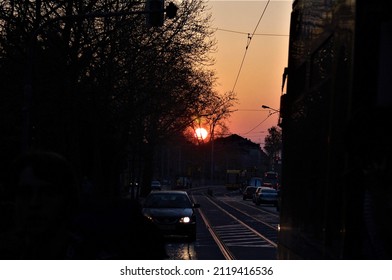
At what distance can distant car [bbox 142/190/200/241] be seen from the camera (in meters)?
Result: 24.1

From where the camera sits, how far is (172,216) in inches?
953

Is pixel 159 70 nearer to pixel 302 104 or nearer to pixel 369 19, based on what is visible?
pixel 302 104

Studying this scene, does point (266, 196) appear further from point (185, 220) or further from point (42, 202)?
point (42, 202)

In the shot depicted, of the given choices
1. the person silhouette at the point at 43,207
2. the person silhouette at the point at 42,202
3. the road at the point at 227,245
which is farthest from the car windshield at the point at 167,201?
the person silhouette at the point at 42,202

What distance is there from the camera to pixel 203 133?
92438mm

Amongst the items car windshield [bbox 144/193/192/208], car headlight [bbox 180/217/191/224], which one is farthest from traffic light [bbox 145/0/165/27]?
car windshield [bbox 144/193/192/208]

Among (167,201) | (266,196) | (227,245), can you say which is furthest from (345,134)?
(266,196)

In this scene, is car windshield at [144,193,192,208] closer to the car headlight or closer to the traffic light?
the car headlight

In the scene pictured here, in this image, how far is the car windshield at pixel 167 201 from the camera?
81.7ft

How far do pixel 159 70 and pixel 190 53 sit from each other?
1.59m

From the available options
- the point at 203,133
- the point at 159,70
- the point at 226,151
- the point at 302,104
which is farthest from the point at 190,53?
the point at 226,151

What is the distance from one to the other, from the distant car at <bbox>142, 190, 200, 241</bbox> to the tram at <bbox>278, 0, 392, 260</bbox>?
18593 mm

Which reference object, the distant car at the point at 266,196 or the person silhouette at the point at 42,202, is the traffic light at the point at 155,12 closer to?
the person silhouette at the point at 42,202

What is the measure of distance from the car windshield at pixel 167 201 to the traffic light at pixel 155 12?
781 centimetres
